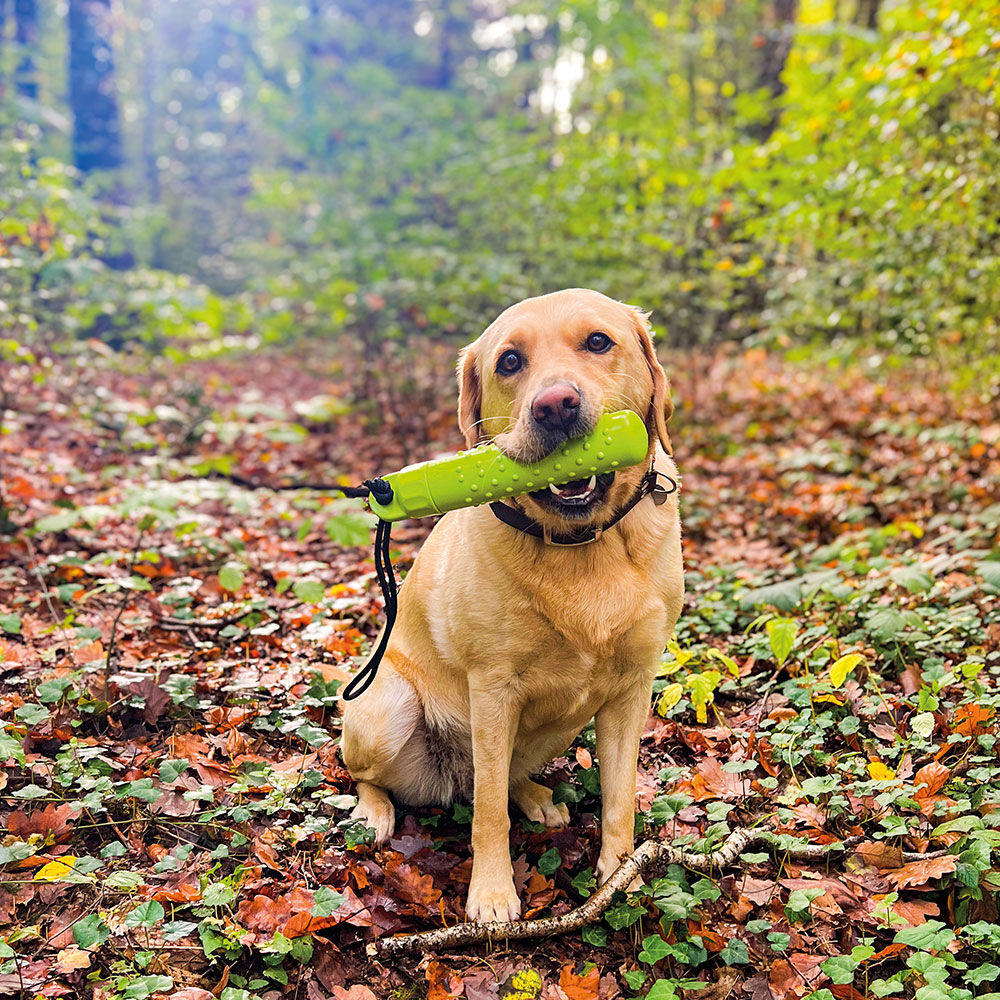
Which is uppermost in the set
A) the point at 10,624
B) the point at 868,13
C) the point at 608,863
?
the point at 868,13

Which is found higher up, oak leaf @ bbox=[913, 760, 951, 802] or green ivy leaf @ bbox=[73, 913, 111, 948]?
oak leaf @ bbox=[913, 760, 951, 802]

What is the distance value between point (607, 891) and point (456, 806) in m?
0.81

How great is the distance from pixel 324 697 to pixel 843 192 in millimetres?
5700

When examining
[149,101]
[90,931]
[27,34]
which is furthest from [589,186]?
[149,101]

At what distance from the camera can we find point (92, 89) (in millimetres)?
16484

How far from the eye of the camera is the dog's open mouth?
259 centimetres

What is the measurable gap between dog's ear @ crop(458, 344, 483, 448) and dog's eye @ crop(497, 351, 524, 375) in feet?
0.64

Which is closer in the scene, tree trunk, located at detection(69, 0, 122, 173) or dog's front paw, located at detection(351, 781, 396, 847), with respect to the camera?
dog's front paw, located at detection(351, 781, 396, 847)

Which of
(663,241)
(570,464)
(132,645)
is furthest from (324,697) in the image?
Result: (663,241)

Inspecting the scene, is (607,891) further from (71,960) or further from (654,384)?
(654,384)

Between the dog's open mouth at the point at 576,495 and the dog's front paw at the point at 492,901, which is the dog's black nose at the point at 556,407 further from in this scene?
the dog's front paw at the point at 492,901

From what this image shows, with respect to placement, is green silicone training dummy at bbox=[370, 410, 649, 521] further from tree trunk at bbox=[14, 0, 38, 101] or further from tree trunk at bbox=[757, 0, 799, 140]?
tree trunk at bbox=[14, 0, 38, 101]

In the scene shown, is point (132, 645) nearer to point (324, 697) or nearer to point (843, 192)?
point (324, 697)

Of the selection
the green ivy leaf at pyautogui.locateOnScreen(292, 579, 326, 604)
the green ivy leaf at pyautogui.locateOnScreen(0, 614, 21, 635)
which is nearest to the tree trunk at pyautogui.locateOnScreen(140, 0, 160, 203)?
the green ivy leaf at pyautogui.locateOnScreen(0, 614, 21, 635)
